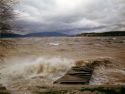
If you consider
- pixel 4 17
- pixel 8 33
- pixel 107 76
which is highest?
pixel 4 17

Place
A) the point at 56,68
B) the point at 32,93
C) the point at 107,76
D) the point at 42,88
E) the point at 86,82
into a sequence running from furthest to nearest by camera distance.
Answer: the point at 56,68 < the point at 107,76 < the point at 86,82 < the point at 42,88 < the point at 32,93

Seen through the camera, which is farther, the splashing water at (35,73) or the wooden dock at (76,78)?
the splashing water at (35,73)

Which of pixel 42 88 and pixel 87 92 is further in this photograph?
pixel 42 88

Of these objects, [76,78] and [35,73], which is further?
[35,73]

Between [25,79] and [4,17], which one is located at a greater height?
[4,17]

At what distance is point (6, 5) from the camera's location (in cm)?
1380

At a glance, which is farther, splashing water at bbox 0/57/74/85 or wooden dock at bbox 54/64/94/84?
splashing water at bbox 0/57/74/85

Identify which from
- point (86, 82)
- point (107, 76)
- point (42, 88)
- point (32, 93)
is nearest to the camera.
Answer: point (32, 93)

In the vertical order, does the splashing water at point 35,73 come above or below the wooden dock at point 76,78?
below

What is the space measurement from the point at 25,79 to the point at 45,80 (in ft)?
6.59

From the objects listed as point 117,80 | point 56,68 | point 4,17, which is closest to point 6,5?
point 4,17

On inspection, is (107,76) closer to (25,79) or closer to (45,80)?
(45,80)

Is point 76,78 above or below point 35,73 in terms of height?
above

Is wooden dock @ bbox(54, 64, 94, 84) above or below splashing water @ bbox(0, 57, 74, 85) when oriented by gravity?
above
